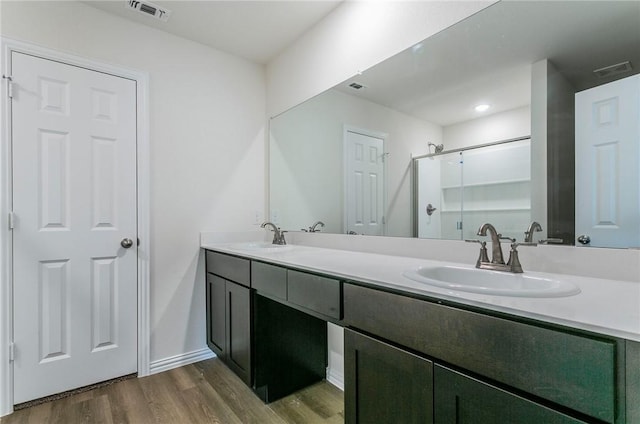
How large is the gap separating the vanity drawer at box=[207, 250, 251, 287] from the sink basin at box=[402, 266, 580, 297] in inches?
39.0

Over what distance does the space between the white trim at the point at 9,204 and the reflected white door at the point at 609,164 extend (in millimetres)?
2332

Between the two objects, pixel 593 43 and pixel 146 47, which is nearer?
pixel 593 43

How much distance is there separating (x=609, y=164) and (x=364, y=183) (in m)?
1.14

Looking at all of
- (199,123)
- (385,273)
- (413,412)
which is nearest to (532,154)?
(385,273)

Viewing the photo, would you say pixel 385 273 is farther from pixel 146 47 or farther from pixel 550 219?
pixel 146 47

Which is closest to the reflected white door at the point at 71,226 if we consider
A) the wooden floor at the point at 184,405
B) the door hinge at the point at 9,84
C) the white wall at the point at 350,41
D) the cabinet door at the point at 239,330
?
the door hinge at the point at 9,84

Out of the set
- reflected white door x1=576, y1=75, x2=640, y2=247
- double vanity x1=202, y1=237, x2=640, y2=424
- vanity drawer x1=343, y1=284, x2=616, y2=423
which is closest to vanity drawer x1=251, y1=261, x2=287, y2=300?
double vanity x1=202, y1=237, x2=640, y2=424

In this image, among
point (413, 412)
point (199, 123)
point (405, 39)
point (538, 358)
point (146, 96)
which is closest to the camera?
point (538, 358)

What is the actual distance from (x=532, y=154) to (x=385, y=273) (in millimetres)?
750

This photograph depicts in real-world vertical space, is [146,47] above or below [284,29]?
below

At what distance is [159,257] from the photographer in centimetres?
Answer: 219

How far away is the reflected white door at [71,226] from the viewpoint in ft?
5.77

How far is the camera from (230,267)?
195cm

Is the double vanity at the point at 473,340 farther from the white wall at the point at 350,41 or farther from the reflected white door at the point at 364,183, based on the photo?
the white wall at the point at 350,41
